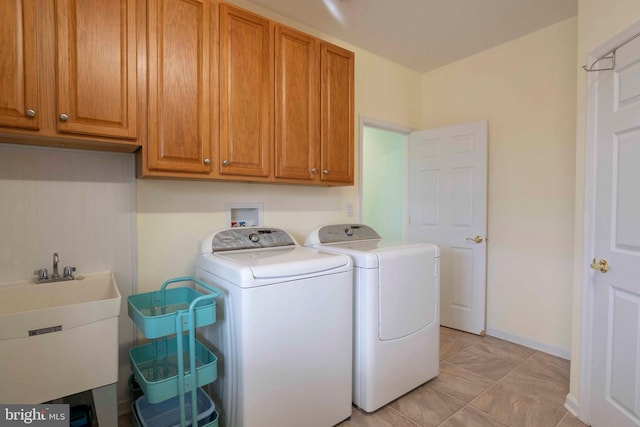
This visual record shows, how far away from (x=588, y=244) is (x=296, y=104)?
1955 mm

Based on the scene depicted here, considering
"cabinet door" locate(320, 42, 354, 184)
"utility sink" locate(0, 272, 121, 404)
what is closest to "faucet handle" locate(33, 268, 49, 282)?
"utility sink" locate(0, 272, 121, 404)

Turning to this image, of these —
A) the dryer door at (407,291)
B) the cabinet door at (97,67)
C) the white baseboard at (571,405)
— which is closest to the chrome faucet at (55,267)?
the cabinet door at (97,67)

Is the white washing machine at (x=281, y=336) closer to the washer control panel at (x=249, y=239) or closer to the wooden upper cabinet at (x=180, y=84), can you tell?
the washer control panel at (x=249, y=239)

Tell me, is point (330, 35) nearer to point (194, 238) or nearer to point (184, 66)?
point (184, 66)

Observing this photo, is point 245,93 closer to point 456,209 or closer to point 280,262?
point 280,262

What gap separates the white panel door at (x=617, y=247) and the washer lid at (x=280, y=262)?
4.54ft

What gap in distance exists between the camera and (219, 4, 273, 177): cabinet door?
1.84 m

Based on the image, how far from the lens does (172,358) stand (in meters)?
1.80

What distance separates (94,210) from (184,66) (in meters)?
0.95

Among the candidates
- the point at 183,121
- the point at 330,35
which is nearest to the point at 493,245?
the point at 330,35

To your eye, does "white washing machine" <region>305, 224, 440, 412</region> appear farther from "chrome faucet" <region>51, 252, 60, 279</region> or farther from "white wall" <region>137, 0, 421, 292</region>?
"chrome faucet" <region>51, 252, 60, 279</region>

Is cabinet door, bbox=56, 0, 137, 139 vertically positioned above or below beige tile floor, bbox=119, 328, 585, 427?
above

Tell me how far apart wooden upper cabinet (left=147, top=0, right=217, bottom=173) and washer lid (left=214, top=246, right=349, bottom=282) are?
0.55 meters

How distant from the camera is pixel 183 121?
1.70m
